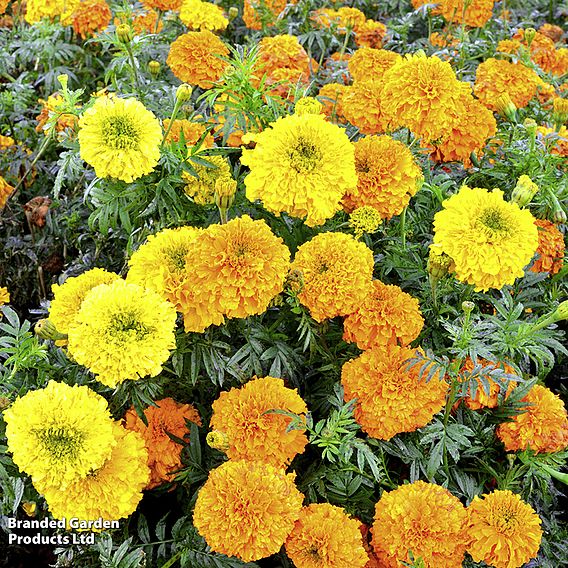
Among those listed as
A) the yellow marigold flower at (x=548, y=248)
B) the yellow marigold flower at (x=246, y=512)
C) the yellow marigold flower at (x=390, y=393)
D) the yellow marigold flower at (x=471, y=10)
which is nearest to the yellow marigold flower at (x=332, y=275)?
the yellow marigold flower at (x=390, y=393)

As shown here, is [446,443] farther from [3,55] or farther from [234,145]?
[3,55]

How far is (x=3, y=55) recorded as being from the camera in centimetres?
308

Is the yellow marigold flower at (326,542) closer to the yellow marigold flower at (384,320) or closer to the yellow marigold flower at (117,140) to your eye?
the yellow marigold flower at (384,320)

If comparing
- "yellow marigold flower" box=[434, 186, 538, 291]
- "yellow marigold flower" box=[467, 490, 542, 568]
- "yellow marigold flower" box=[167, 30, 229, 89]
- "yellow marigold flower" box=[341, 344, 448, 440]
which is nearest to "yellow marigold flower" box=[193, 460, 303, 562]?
"yellow marigold flower" box=[341, 344, 448, 440]

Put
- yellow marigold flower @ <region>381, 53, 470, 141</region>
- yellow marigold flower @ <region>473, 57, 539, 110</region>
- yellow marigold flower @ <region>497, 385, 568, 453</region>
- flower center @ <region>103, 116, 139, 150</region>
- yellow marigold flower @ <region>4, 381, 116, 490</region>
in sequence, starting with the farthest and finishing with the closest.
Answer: yellow marigold flower @ <region>473, 57, 539, 110</region>, yellow marigold flower @ <region>381, 53, 470, 141</region>, yellow marigold flower @ <region>497, 385, 568, 453</region>, flower center @ <region>103, 116, 139, 150</region>, yellow marigold flower @ <region>4, 381, 116, 490</region>

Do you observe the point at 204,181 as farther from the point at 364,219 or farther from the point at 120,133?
the point at 364,219

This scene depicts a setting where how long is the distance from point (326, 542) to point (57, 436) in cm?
62

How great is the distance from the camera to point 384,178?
183 cm

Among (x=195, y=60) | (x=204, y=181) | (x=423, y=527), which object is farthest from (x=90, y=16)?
(x=423, y=527)

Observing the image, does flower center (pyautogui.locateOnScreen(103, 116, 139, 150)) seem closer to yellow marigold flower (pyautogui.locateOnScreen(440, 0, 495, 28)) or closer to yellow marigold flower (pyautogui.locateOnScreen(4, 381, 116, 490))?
yellow marigold flower (pyautogui.locateOnScreen(4, 381, 116, 490))

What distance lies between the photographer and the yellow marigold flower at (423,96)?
1892mm

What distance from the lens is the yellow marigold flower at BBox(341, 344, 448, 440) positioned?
1.66 meters

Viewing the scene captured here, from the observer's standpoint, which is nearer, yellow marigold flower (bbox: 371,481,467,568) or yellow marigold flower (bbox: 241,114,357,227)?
yellow marigold flower (bbox: 371,481,467,568)

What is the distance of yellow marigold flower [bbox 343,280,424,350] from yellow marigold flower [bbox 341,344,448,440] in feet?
0.13
